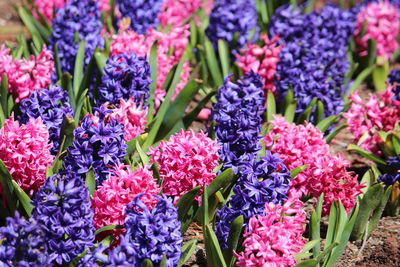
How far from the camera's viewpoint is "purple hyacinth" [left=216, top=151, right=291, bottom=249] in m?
3.27

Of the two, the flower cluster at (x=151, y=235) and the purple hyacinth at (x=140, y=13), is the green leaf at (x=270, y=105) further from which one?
the flower cluster at (x=151, y=235)

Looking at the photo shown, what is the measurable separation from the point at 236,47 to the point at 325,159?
2.12 metres

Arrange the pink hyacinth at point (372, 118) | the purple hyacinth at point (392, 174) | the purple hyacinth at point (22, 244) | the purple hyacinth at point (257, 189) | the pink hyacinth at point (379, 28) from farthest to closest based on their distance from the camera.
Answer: the pink hyacinth at point (379, 28) → the pink hyacinth at point (372, 118) → the purple hyacinth at point (392, 174) → the purple hyacinth at point (257, 189) → the purple hyacinth at point (22, 244)

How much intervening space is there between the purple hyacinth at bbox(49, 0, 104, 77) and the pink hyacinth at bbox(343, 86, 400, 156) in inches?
70.4

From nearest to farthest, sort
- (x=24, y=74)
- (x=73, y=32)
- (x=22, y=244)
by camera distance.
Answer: (x=22, y=244), (x=24, y=74), (x=73, y=32)

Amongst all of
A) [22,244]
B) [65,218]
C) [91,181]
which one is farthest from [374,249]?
[22,244]

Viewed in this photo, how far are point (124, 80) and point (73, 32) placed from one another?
1114 millimetres

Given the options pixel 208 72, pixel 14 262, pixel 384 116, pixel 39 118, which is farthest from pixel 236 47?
pixel 14 262

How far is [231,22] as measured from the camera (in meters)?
5.88

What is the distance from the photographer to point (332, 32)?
5809 mm

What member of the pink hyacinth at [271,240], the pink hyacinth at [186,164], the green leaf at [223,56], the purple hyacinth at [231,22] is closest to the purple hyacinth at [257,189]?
the pink hyacinth at [271,240]

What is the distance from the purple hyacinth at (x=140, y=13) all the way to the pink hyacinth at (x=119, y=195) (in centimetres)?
254

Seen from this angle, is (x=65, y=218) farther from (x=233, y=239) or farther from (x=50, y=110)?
(x=50, y=110)

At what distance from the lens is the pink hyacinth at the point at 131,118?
13.0ft
